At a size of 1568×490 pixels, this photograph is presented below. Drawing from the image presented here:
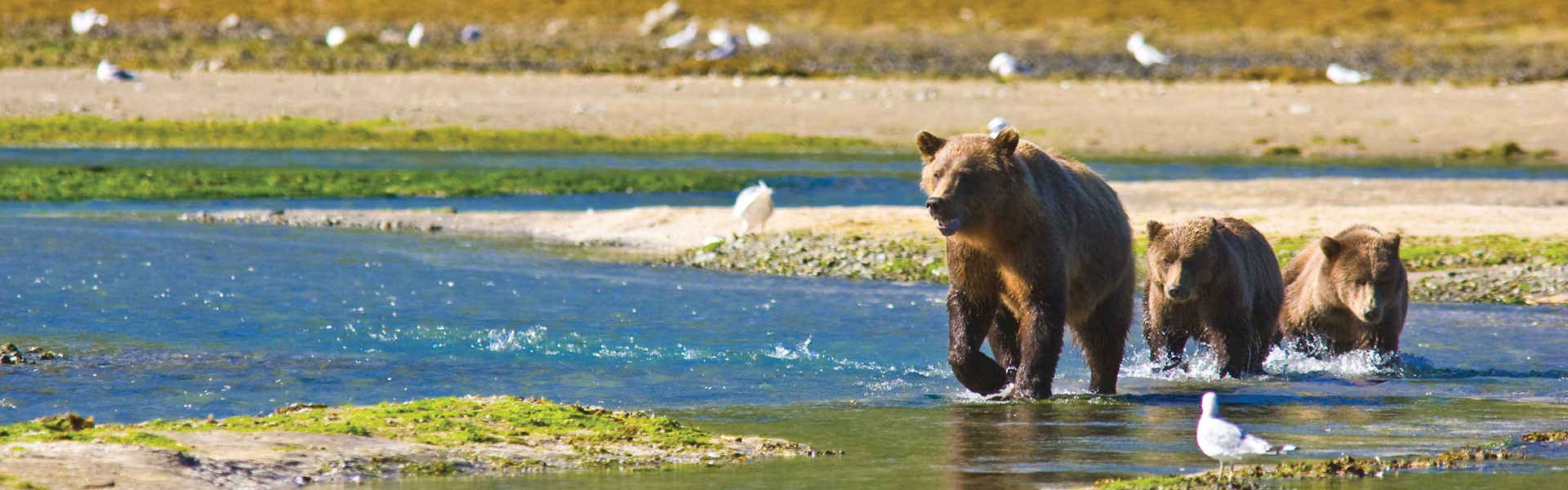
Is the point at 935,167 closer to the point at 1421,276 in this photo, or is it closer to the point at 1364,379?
the point at 1364,379

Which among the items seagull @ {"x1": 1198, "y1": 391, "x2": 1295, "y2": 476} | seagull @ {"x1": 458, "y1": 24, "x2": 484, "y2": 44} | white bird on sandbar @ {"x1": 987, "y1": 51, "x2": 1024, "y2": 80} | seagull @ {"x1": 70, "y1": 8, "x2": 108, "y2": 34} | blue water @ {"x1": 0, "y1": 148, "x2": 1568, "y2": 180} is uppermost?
seagull @ {"x1": 70, "y1": 8, "x2": 108, "y2": 34}

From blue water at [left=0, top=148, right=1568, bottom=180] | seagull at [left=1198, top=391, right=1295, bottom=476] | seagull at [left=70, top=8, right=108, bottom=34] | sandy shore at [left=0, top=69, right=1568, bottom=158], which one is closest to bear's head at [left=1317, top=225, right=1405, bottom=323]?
seagull at [left=1198, top=391, right=1295, bottom=476]

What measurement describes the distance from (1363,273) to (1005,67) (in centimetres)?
2734

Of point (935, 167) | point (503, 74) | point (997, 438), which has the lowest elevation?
point (997, 438)

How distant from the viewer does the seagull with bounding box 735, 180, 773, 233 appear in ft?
54.6

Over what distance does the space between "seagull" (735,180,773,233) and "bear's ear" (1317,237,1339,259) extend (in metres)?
6.70

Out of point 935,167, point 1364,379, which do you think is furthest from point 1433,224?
point 935,167

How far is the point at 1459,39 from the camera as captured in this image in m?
44.8

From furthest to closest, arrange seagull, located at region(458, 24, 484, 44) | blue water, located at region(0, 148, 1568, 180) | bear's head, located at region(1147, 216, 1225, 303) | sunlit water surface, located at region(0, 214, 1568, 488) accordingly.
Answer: seagull, located at region(458, 24, 484, 44), blue water, located at region(0, 148, 1568, 180), bear's head, located at region(1147, 216, 1225, 303), sunlit water surface, located at region(0, 214, 1568, 488)

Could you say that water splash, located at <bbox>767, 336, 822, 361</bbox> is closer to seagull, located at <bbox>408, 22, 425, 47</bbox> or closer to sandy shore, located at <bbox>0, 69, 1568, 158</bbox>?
sandy shore, located at <bbox>0, 69, 1568, 158</bbox>

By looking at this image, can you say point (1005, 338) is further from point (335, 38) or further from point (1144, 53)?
point (335, 38)

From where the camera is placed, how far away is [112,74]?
112 ft

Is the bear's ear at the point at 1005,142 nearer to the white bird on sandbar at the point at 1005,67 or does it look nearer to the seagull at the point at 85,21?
the white bird on sandbar at the point at 1005,67

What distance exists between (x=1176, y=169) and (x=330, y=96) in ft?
49.4
